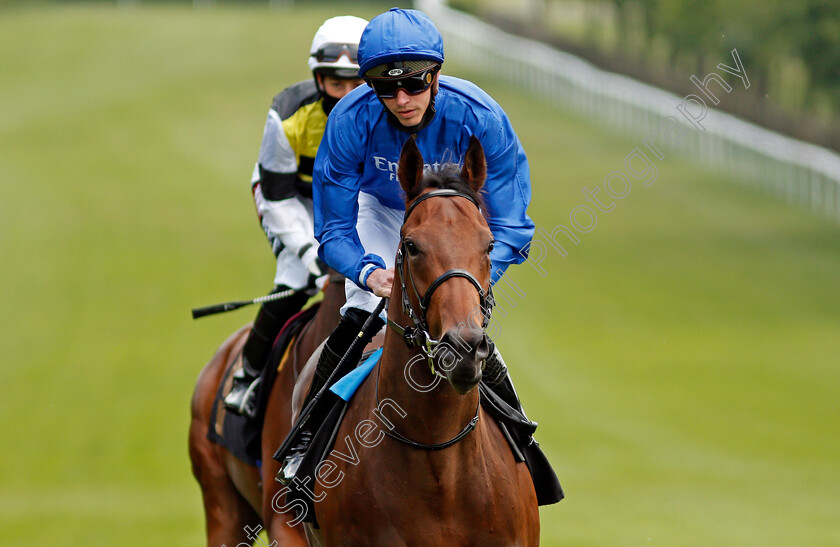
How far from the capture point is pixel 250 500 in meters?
6.66

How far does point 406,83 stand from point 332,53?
1795 mm

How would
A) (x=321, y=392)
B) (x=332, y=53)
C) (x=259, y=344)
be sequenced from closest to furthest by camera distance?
(x=321, y=392)
(x=332, y=53)
(x=259, y=344)

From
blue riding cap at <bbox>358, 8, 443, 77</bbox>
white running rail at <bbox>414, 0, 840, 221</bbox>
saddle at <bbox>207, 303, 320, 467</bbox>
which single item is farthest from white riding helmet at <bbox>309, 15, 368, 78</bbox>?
white running rail at <bbox>414, 0, 840, 221</bbox>

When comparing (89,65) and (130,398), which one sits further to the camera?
(89,65)

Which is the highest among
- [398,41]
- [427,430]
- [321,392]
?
[398,41]

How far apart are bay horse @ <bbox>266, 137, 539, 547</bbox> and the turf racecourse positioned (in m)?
5.92

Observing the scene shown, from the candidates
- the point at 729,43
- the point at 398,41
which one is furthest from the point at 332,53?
the point at 729,43

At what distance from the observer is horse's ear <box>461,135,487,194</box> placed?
394cm

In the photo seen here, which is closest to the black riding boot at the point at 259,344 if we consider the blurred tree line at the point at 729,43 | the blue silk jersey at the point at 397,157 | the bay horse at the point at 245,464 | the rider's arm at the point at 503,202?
the bay horse at the point at 245,464

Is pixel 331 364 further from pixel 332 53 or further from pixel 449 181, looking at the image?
pixel 332 53

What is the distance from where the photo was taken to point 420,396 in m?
4.00

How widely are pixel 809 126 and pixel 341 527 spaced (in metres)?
22.0

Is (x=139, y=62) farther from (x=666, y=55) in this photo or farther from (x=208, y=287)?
(x=208, y=287)

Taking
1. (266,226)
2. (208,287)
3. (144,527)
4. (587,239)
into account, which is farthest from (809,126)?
(266,226)
